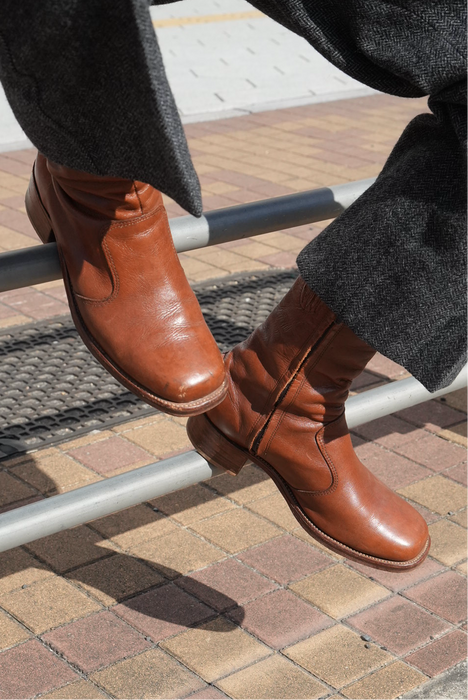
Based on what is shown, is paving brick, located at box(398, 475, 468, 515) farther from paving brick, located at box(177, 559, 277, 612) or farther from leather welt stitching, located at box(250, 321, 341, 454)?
leather welt stitching, located at box(250, 321, 341, 454)

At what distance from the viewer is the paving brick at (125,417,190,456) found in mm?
2584

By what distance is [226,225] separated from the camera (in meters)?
1.52

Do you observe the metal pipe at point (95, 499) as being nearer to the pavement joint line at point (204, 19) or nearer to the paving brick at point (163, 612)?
the paving brick at point (163, 612)

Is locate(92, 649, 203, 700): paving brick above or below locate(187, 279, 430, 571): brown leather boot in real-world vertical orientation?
below

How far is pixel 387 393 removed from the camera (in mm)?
1699

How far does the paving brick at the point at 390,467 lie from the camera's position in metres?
2.45

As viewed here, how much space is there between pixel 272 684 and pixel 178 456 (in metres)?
0.51

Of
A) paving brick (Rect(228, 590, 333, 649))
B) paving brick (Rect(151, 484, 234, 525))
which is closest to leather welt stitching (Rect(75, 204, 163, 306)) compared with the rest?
paving brick (Rect(228, 590, 333, 649))

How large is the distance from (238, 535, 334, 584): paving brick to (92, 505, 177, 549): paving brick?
223 millimetres

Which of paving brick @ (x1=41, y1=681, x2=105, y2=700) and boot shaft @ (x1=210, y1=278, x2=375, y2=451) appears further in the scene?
paving brick @ (x1=41, y1=681, x2=105, y2=700)

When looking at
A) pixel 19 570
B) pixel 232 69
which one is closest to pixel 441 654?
pixel 19 570

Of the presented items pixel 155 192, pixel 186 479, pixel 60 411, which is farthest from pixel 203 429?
pixel 60 411

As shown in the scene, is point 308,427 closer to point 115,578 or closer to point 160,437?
point 115,578

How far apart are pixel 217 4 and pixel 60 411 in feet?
26.0
